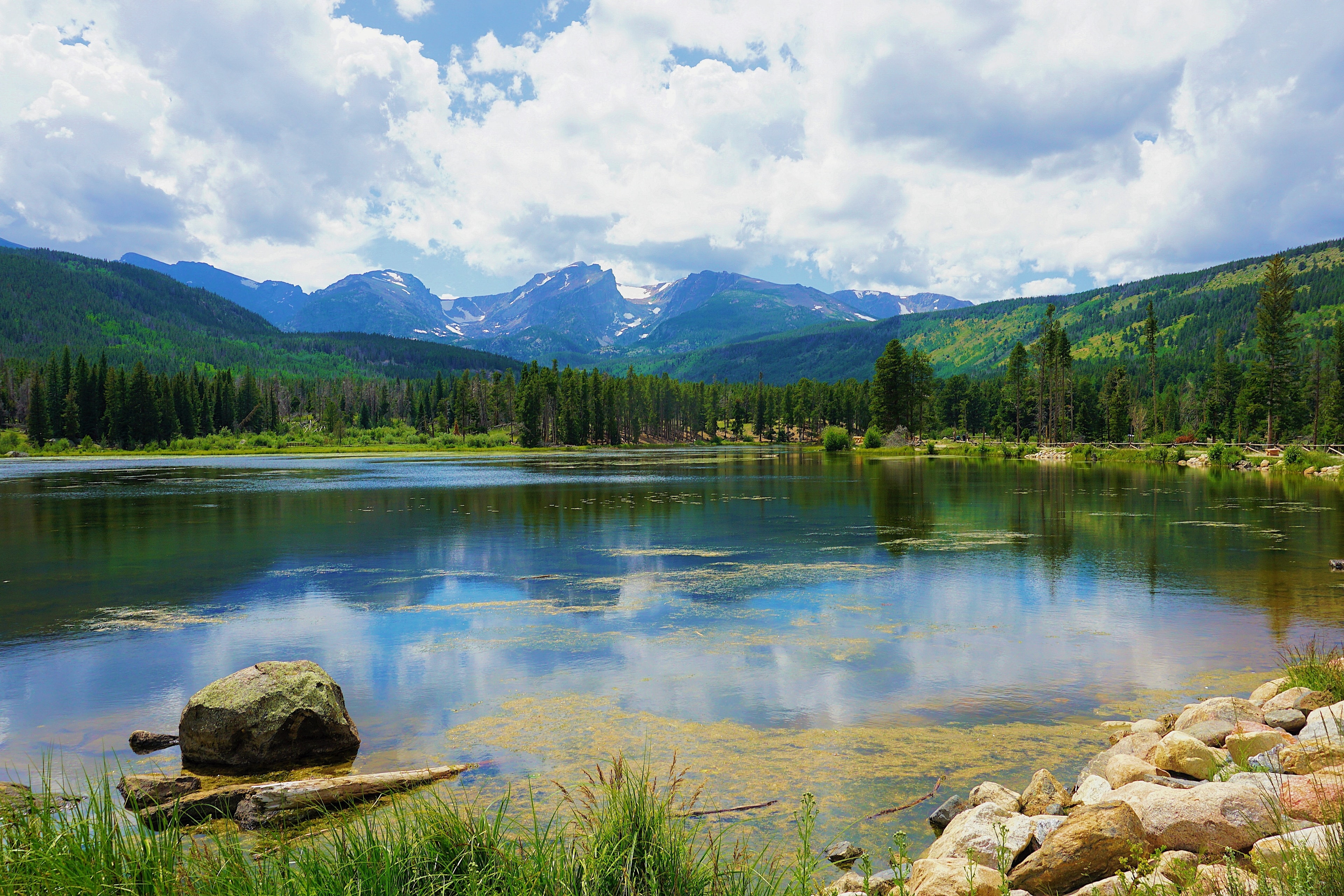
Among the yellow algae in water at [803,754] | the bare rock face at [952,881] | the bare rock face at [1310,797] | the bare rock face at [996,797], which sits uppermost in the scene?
the bare rock face at [1310,797]

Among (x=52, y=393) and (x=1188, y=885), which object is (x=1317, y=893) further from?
(x=52, y=393)

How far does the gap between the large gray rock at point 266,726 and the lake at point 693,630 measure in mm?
417

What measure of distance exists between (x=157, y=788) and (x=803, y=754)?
7125 millimetres

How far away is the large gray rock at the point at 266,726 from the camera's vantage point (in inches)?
360

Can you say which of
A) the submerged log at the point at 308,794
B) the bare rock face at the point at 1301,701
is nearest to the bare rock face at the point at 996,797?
the bare rock face at the point at 1301,701

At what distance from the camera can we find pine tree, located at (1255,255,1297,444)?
82125 mm

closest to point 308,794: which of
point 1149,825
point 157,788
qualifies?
point 157,788

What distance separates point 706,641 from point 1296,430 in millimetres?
149155

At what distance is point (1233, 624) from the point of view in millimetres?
15062

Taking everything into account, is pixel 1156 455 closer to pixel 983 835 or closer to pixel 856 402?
pixel 983 835

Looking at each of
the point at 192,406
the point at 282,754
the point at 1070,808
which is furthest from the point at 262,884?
the point at 192,406

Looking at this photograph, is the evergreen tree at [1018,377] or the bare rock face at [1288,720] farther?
the evergreen tree at [1018,377]

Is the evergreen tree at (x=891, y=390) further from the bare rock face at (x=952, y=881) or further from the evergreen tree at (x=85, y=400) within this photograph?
the evergreen tree at (x=85, y=400)

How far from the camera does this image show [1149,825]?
6.04 meters
